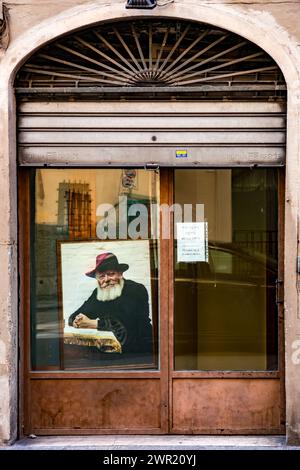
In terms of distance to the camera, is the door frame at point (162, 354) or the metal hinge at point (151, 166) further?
the door frame at point (162, 354)

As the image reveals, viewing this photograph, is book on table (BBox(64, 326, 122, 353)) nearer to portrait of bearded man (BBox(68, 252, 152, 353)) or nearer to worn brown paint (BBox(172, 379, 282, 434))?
portrait of bearded man (BBox(68, 252, 152, 353))

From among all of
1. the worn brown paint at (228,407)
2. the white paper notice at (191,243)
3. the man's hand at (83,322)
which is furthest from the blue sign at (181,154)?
the worn brown paint at (228,407)

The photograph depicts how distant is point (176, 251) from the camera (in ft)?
22.4

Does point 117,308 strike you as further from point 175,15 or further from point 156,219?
point 175,15

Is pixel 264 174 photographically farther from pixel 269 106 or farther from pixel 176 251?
pixel 176 251

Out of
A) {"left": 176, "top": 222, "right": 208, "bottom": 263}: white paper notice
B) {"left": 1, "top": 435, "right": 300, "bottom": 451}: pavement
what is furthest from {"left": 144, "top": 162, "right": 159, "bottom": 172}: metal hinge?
{"left": 1, "top": 435, "right": 300, "bottom": 451}: pavement

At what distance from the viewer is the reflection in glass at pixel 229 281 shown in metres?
6.82

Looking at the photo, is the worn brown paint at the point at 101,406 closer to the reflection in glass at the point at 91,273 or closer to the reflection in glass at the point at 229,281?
the reflection in glass at the point at 91,273

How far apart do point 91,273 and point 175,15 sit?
100 inches

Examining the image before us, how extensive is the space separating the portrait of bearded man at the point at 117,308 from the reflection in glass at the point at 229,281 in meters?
0.33

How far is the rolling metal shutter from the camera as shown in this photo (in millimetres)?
6645

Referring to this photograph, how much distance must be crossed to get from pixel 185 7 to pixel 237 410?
377cm

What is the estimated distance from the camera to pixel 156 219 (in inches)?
271

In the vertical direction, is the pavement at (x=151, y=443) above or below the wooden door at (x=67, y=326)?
below
